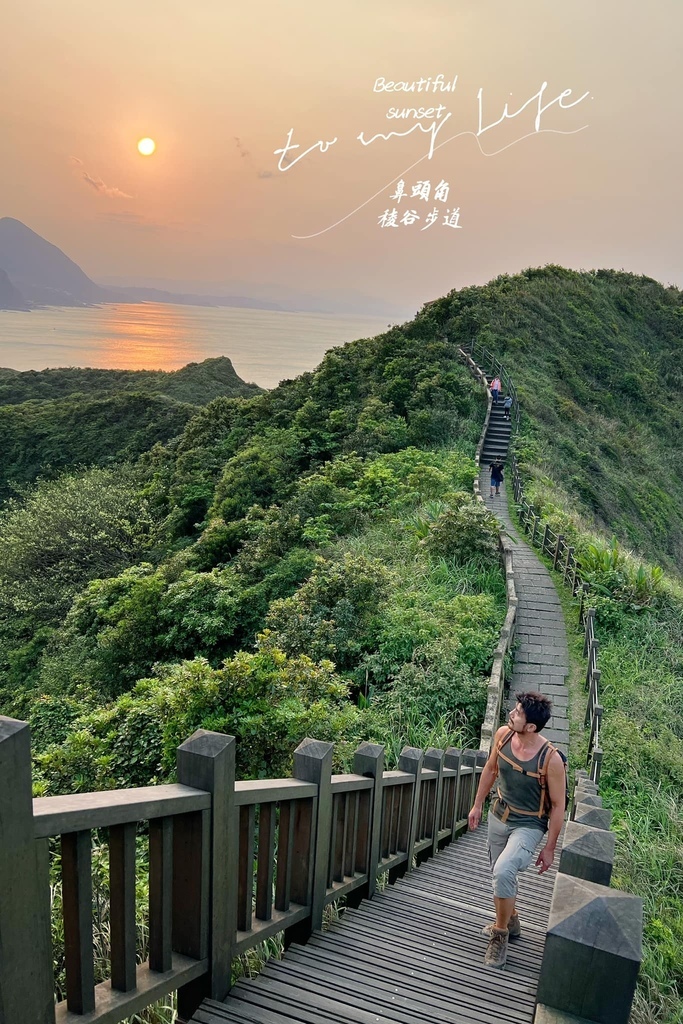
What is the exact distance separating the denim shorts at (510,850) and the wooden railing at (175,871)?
85cm

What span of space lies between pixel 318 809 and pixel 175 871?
1024 mm

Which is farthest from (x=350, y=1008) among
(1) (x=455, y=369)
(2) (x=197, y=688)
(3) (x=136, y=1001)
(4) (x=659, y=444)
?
(4) (x=659, y=444)

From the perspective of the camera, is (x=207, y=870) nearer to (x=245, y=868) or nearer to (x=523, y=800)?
(x=245, y=868)

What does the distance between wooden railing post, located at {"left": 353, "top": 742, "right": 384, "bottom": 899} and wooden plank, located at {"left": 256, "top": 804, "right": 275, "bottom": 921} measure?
128 centimetres

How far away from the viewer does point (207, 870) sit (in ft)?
8.61

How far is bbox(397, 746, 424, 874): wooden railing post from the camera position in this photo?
5309 millimetres

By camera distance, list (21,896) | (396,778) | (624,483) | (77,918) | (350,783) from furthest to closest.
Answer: (624,483) < (396,778) < (350,783) < (77,918) < (21,896)

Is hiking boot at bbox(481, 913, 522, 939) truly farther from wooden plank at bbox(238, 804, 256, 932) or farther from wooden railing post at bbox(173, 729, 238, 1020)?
wooden railing post at bbox(173, 729, 238, 1020)

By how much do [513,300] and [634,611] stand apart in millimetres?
32910

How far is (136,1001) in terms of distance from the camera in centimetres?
229

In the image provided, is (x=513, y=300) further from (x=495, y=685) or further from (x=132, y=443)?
(x=495, y=685)

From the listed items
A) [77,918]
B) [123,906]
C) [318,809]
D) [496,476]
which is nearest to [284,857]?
[318,809]

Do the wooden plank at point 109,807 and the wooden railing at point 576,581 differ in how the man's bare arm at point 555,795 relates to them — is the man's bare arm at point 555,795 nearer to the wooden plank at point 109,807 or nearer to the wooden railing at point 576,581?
the wooden plank at point 109,807

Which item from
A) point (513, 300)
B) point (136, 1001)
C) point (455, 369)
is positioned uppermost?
point (513, 300)
